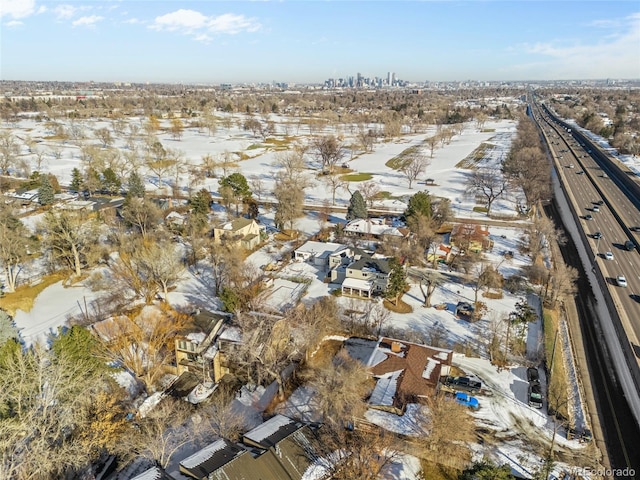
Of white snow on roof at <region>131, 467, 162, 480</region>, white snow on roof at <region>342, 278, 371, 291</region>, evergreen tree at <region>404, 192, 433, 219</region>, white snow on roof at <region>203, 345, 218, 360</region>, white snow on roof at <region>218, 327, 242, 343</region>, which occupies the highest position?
evergreen tree at <region>404, 192, 433, 219</region>

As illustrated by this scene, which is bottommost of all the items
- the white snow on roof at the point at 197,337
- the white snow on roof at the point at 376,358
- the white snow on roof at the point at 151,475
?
the white snow on roof at the point at 151,475

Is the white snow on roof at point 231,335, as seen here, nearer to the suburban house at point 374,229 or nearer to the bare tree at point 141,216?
the bare tree at point 141,216

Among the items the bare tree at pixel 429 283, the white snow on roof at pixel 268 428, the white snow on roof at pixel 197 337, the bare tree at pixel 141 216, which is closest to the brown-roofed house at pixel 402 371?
the white snow on roof at pixel 268 428

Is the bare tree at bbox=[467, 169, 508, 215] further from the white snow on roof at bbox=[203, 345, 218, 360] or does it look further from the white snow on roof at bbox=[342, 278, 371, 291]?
the white snow on roof at bbox=[203, 345, 218, 360]

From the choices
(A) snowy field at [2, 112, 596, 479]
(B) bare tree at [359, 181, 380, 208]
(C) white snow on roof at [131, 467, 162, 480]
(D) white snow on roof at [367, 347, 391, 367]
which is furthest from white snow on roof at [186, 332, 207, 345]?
(B) bare tree at [359, 181, 380, 208]

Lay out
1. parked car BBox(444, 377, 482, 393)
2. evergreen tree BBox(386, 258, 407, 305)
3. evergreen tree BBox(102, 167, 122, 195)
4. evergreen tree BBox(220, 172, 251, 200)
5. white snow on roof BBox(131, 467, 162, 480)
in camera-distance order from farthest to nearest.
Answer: evergreen tree BBox(102, 167, 122, 195) → evergreen tree BBox(220, 172, 251, 200) → evergreen tree BBox(386, 258, 407, 305) → parked car BBox(444, 377, 482, 393) → white snow on roof BBox(131, 467, 162, 480)

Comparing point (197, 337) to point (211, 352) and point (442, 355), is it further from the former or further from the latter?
point (442, 355)

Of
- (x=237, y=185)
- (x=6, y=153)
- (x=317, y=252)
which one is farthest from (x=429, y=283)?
(x=6, y=153)

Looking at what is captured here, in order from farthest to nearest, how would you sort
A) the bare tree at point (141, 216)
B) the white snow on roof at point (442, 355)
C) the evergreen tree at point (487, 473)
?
the bare tree at point (141, 216) < the white snow on roof at point (442, 355) < the evergreen tree at point (487, 473)
